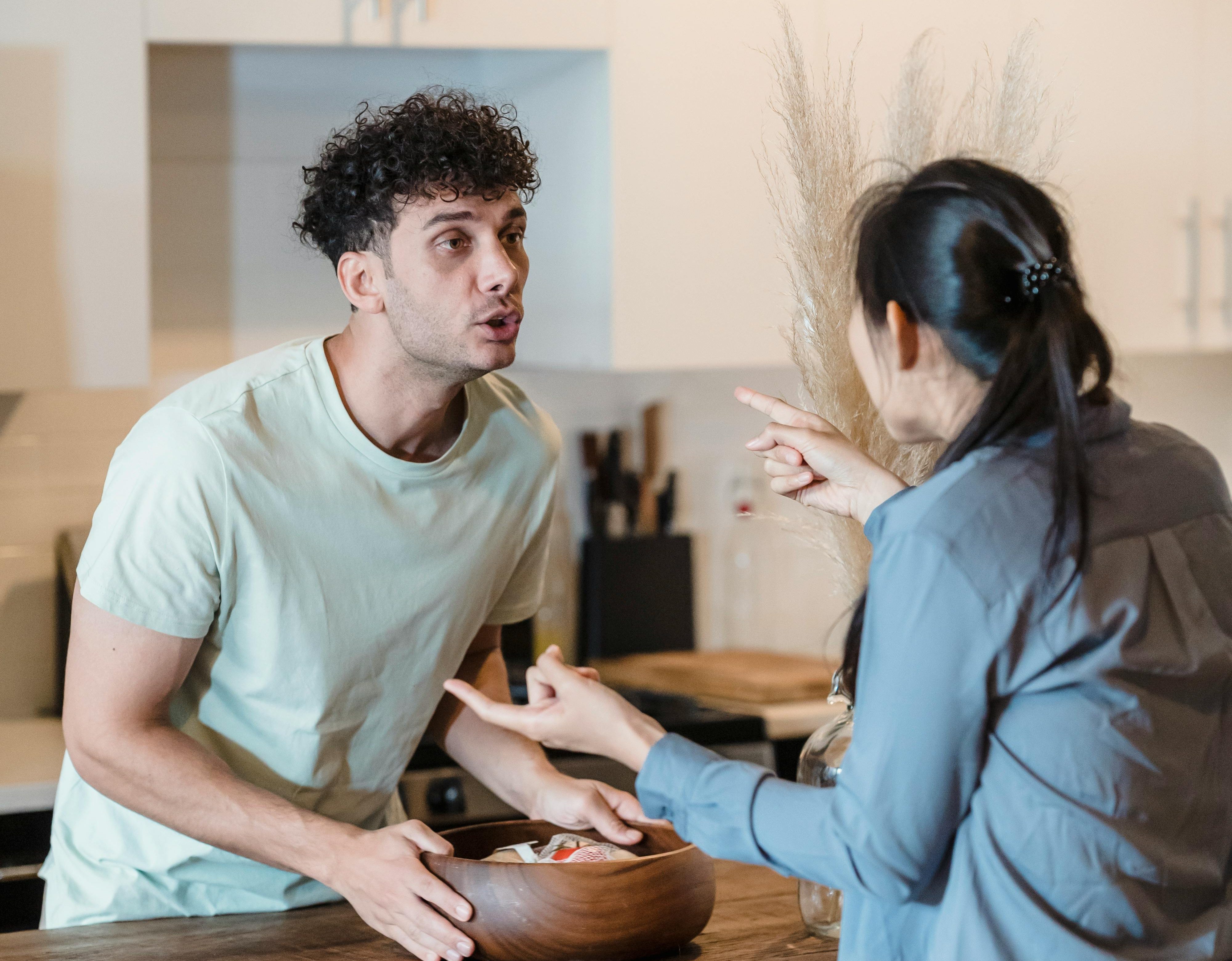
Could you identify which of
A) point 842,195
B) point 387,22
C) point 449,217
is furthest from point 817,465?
point 387,22

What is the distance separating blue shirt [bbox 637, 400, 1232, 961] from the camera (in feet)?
2.68

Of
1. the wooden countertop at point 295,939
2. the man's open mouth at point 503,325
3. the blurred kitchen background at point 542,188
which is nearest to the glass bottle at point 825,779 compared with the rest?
the wooden countertop at point 295,939

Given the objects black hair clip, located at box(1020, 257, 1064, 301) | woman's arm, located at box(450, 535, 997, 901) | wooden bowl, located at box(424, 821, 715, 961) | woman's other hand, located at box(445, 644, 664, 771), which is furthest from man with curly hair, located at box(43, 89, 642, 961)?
black hair clip, located at box(1020, 257, 1064, 301)

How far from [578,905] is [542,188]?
5.38 feet

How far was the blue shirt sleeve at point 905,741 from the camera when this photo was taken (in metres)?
0.81

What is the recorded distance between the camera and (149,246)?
2383 millimetres

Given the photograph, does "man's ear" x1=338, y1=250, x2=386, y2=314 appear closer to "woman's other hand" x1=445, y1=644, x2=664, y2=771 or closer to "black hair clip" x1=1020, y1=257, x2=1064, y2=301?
"woman's other hand" x1=445, y1=644, x2=664, y2=771

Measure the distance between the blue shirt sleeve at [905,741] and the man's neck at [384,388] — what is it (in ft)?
2.32

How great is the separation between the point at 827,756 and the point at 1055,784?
400 mm

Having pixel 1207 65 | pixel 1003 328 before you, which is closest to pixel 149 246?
pixel 1003 328

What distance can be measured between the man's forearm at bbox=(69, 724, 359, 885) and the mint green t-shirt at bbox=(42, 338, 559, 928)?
0.10 meters

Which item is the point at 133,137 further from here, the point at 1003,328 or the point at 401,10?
the point at 1003,328

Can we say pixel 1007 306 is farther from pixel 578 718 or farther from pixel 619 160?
pixel 619 160

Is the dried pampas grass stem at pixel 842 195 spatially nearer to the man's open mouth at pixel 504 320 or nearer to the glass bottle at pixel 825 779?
the glass bottle at pixel 825 779
